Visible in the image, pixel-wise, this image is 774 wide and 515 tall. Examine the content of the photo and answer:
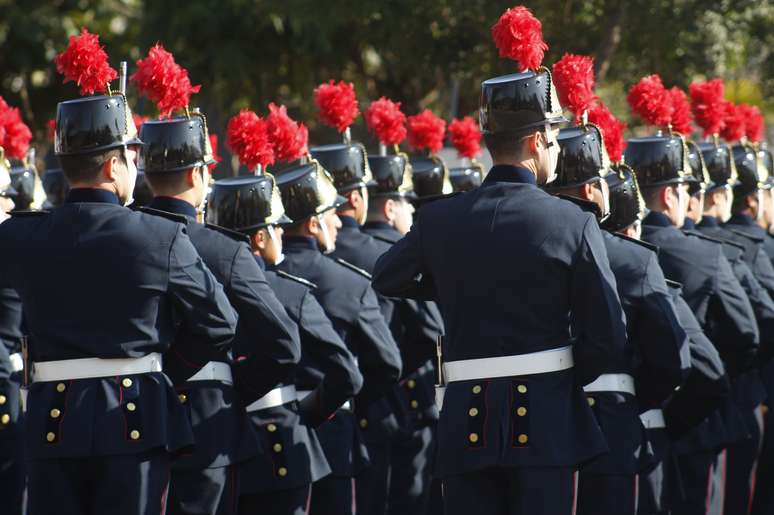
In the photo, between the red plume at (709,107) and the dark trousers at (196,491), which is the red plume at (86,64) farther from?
the red plume at (709,107)

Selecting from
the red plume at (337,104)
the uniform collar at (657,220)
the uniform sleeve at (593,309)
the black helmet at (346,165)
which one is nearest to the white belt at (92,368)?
the uniform sleeve at (593,309)

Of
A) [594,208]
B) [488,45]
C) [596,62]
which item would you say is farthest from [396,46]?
[594,208]

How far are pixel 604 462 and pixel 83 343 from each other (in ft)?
7.01

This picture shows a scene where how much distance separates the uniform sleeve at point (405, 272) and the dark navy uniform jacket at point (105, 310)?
61cm

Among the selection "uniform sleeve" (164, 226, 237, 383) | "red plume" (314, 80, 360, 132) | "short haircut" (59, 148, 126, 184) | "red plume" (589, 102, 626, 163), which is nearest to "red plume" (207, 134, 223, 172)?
"red plume" (314, 80, 360, 132)

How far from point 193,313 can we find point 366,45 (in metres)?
12.0

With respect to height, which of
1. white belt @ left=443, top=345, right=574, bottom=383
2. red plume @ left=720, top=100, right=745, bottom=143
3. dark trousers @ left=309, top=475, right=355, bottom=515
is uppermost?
white belt @ left=443, top=345, right=574, bottom=383

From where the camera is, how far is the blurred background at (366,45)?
13.9m

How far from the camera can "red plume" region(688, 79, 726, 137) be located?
8766mm

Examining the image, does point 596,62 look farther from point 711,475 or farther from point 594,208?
point 594,208

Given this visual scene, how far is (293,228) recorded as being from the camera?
658 centimetres

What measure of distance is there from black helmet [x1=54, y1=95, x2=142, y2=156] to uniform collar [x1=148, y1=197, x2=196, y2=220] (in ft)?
1.75

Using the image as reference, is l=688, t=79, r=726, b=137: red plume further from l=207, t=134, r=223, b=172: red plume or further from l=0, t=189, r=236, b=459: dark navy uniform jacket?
l=0, t=189, r=236, b=459: dark navy uniform jacket

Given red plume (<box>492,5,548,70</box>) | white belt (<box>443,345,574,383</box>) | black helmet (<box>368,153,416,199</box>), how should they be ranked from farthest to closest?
black helmet (<box>368,153,416,199</box>), red plume (<box>492,5,548,70</box>), white belt (<box>443,345,574,383</box>)
